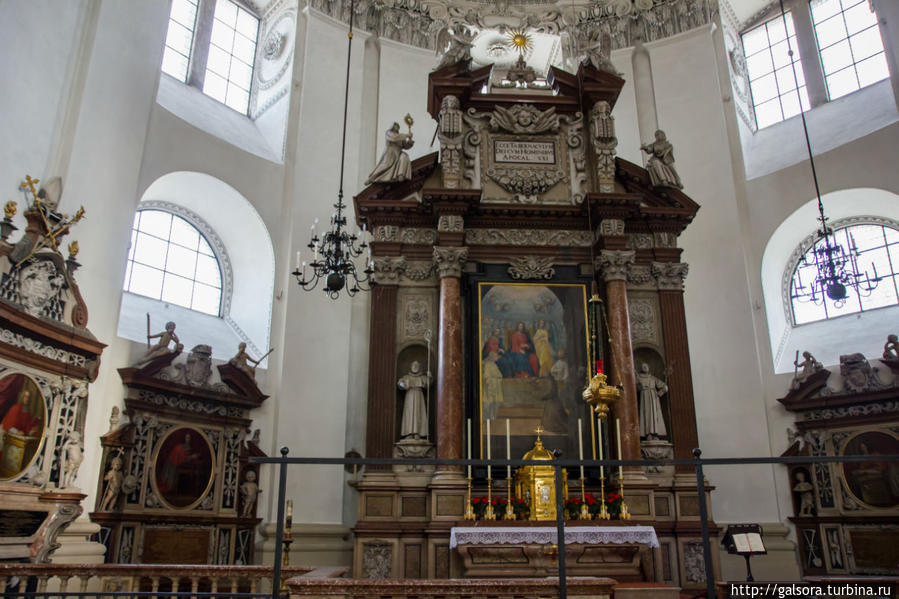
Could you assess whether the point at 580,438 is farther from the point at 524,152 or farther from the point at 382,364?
the point at 524,152

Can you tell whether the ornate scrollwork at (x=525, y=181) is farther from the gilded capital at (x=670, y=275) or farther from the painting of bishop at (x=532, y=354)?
the gilded capital at (x=670, y=275)

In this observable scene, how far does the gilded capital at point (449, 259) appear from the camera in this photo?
9.98 metres

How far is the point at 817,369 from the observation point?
11.2 meters

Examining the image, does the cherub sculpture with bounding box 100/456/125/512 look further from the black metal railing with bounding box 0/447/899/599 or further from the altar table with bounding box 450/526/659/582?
the altar table with bounding box 450/526/659/582

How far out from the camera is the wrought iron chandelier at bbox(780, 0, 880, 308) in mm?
10094

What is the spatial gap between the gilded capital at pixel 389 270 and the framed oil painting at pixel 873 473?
7.03m

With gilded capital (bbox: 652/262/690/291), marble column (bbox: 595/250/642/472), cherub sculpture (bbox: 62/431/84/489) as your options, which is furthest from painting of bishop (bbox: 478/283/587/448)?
cherub sculpture (bbox: 62/431/84/489)

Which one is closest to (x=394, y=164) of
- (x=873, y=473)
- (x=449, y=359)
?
(x=449, y=359)

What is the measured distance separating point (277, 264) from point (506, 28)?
6.57m

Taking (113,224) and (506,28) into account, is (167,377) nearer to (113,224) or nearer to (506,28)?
(113,224)

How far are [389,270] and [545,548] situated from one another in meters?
4.37

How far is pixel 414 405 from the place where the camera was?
31.6 ft

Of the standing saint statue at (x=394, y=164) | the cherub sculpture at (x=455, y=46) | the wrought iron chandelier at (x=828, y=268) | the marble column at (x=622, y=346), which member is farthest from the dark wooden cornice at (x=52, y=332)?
the wrought iron chandelier at (x=828, y=268)

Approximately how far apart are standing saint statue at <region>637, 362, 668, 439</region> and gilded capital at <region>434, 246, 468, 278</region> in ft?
9.54
